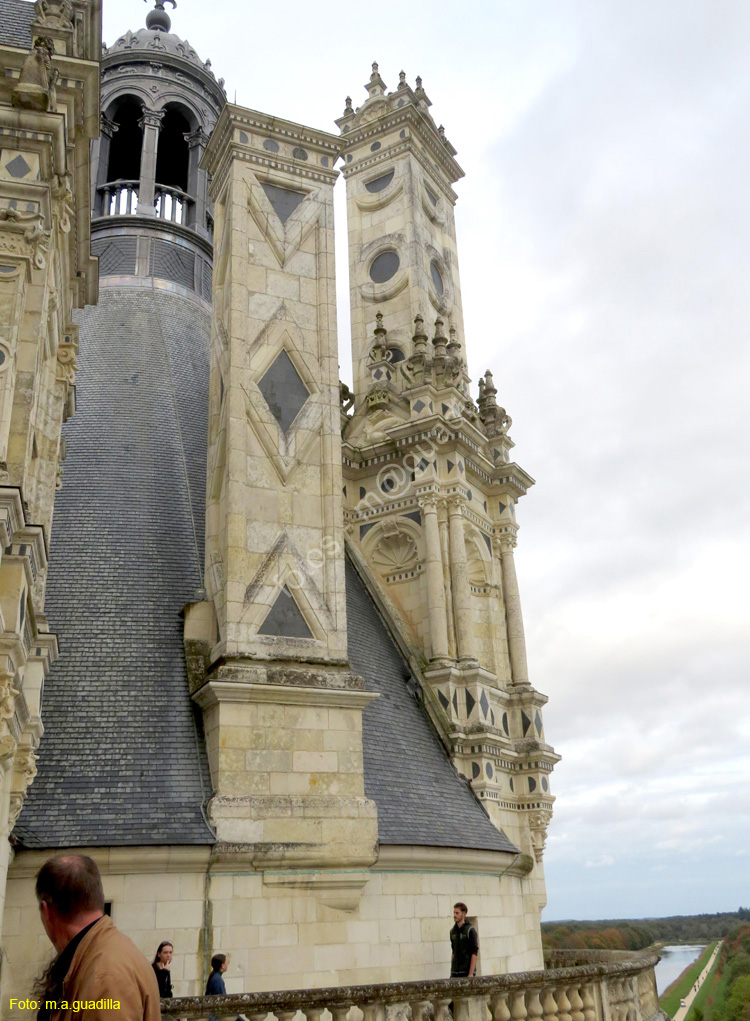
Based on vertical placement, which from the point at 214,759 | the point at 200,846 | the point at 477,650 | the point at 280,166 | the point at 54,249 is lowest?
the point at 200,846

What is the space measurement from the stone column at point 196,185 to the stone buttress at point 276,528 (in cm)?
899

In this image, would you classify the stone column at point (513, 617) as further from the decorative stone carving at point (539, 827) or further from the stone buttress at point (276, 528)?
the stone buttress at point (276, 528)

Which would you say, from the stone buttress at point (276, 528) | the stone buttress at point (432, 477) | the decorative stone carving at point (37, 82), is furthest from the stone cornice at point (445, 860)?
the decorative stone carving at point (37, 82)

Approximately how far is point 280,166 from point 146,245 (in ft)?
28.0

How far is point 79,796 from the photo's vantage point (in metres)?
9.04

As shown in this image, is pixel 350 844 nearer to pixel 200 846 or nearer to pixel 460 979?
pixel 200 846

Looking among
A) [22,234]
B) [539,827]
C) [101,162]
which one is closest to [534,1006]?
[539,827]

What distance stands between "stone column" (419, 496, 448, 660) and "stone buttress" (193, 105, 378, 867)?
4142 millimetres

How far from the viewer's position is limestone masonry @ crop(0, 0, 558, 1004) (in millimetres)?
8633

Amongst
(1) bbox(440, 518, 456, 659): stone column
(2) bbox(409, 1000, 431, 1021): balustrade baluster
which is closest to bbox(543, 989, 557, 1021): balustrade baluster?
(2) bbox(409, 1000, 431, 1021): balustrade baluster

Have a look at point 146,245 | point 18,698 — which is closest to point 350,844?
point 18,698

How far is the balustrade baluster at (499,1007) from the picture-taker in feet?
22.9

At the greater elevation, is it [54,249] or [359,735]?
[54,249]

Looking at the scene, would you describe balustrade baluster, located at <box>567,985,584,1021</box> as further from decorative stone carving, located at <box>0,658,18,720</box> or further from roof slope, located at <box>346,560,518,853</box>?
A: decorative stone carving, located at <box>0,658,18,720</box>
